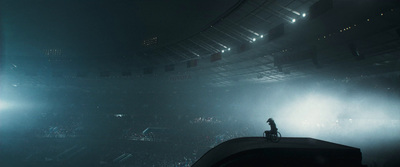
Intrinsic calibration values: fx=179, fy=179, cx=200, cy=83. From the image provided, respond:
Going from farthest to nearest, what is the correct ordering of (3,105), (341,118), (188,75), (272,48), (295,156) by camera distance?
(3,105)
(341,118)
(188,75)
(272,48)
(295,156)

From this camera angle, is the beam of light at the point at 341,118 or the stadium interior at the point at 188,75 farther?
the beam of light at the point at 341,118

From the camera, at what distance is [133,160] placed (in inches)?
791

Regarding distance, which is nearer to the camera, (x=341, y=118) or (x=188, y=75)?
(x=188, y=75)

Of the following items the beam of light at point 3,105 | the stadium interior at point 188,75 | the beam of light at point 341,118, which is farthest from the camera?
the beam of light at point 3,105

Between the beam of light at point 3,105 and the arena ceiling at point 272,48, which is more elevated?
the arena ceiling at point 272,48

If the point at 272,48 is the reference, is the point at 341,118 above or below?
below

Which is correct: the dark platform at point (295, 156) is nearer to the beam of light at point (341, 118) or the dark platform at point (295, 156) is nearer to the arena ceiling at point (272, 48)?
the arena ceiling at point (272, 48)

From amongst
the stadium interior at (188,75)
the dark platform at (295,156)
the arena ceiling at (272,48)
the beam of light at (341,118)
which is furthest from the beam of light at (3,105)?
the beam of light at (341,118)

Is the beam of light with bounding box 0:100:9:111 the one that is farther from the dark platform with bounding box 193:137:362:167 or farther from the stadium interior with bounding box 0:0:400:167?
the dark platform with bounding box 193:137:362:167

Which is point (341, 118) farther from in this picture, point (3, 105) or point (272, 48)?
point (3, 105)

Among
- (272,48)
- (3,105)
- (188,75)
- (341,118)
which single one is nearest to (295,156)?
(272,48)

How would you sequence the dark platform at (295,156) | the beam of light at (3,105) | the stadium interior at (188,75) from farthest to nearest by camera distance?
1. the beam of light at (3,105)
2. the stadium interior at (188,75)
3. the dark platform at (295,156)

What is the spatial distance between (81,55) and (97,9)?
31.5 feet

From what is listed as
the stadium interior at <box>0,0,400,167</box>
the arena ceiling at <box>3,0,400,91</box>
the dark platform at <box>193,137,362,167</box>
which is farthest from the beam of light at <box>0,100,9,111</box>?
the dark platform at <box>193,137,362,167</box>
